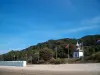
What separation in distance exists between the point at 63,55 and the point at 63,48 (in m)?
3.66

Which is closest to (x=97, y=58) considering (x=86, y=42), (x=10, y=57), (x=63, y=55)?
(x=63, y=55)

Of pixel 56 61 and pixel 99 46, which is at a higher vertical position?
pixel 99 46

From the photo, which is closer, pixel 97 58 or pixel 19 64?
pixel 97 58

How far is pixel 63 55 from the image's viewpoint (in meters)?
69.9

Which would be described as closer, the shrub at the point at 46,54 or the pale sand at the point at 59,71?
the pale sand at the point at 59,71

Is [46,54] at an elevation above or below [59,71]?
above

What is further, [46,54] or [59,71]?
[46,54]

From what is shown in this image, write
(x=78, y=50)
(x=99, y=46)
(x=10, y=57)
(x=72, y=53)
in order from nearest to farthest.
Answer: (x=99, y=46) → (x=78, y=50) → (x=72, y=53) → (x=10, y=57)

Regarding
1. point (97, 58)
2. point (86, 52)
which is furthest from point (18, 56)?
point (97, 58)

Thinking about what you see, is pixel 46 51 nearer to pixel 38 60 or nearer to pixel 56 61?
pixel 38 60

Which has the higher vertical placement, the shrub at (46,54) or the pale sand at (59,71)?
the shrub at (46,54)

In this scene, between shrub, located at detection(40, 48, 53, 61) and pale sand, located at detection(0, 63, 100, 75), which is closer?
pale sand, located at detection(0, 63, 100, 75)

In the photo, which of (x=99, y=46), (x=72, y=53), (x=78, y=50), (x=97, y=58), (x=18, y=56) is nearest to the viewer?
(x=97, y=58)

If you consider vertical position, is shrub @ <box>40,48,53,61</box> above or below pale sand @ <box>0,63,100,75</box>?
above
